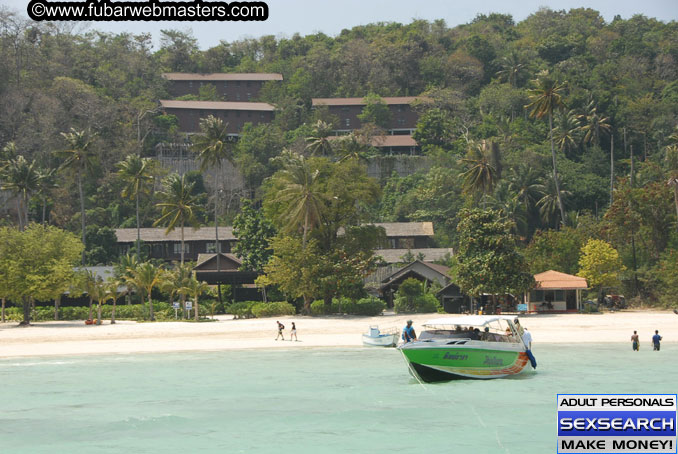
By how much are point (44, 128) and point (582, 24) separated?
10394 cm

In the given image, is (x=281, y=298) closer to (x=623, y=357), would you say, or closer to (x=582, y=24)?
(x=623, y=357)

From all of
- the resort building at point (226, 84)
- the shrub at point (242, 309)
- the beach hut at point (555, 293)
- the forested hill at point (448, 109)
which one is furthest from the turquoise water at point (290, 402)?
the resort building at point (226, 84)

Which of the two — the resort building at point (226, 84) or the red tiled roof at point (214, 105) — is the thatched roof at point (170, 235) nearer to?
the red tiled roof at point (214, 105)

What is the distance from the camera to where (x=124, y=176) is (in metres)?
90.6

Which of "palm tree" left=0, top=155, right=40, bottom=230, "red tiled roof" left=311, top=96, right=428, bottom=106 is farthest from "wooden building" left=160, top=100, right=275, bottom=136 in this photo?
"palm tree" left=0, top=155, right=40, bottom=230

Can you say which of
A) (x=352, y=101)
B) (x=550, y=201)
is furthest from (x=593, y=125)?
(x=352, y=101)

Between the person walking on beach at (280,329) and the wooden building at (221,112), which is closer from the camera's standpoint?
the person walking on beach at (280,329)

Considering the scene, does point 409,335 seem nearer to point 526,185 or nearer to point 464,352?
point 464,352

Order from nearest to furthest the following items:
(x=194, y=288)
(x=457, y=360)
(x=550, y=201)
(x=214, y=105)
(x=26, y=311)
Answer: (x=457, y=360)
(x=26, y=311)
(x=194, y=288)
(x=550, y=201)
(x=214, y=105)

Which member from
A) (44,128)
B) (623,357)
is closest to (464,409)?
(623,357)

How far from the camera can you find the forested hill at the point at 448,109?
97.3 m

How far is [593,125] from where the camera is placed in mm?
111938

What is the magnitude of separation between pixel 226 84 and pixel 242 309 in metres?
88.5

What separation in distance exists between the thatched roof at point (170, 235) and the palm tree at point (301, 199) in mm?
30839
